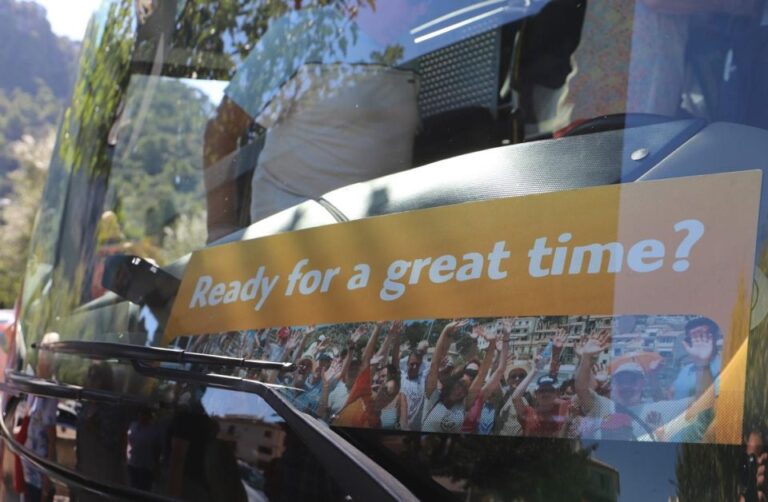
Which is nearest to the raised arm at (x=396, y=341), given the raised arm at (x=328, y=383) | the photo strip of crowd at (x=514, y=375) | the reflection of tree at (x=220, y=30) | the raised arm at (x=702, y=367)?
the photo strip of crowd at (x=514, y=375)

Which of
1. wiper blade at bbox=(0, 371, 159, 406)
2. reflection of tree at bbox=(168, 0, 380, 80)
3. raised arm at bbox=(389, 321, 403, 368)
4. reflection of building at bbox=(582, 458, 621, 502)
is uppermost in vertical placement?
reflection of tree at bbox=(168, 0, 380, 80)

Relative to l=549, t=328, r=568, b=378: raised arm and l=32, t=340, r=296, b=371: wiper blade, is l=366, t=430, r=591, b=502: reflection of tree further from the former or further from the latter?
l=32, t=340, r=296, b=371: wiper blade

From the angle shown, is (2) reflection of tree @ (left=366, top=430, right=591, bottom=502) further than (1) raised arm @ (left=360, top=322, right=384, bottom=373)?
No

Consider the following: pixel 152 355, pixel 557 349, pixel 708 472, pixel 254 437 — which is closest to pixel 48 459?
pixel 152 355

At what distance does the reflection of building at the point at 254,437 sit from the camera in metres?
1.79

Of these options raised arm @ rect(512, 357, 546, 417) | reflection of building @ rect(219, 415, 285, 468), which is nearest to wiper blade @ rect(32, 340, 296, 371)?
reflection of building @ rect(219, 415, 285, 468)

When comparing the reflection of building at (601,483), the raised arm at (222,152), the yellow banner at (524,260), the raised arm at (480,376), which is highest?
the raised arm at (222,152)

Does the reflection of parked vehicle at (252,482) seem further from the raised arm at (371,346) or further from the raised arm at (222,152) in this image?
the raised arm at (222,152)

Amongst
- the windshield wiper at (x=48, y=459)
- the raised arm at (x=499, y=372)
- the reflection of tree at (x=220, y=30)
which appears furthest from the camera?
the reflection of tree at (x=220, y=30)

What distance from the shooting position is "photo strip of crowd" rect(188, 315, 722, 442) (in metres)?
1.45

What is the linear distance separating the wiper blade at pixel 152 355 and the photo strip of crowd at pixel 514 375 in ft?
0.12

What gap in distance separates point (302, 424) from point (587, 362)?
20.1 inches

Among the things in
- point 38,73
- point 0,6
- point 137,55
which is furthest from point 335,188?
point 38,73

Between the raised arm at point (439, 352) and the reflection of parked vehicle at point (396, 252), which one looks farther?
the raised arm at point (439, 352)
